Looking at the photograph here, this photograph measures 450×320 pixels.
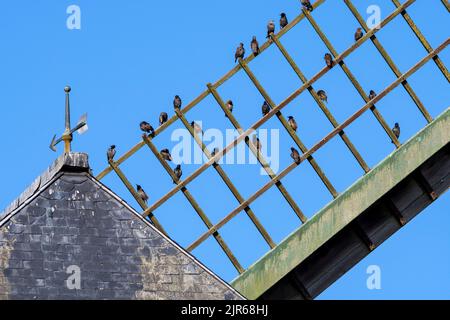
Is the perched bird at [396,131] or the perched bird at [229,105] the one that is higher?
the perched bird at [229,105]

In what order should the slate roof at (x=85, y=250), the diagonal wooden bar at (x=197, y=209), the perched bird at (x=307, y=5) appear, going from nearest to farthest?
1. the slate roof at (x=85, y=250)
2. the diagonal wooden bar at (x=197, y=209)
3. the perched bird at (x=307, y=5)

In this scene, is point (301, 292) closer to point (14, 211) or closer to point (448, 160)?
point (448, 160)

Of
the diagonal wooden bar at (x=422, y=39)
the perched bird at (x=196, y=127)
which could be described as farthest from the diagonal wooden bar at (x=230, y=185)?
the diagonal wooden bar at (x=422, y=39)

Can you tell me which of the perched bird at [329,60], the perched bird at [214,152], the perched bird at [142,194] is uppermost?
the perched bird at [329,60]

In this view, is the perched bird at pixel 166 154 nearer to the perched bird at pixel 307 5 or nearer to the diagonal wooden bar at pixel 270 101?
the diagonal wooden bar at pixel 270 101

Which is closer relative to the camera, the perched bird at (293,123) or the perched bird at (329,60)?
the perched bird at (293,123)

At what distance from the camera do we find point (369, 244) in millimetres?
34062

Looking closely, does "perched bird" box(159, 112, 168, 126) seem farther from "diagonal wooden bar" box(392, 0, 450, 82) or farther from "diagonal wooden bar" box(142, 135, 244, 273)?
"diagonal wooden bar" box(392, 0, 450, 82)

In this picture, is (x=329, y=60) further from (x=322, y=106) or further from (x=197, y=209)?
(x=197, y=209)

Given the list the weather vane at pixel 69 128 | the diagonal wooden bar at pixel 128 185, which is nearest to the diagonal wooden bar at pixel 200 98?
the diagonal wooden bar at pixel 128 185

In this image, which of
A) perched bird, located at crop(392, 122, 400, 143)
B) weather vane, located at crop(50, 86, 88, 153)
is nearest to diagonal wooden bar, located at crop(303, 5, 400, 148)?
perched bird, located at crop(392, 122, 400, 143)

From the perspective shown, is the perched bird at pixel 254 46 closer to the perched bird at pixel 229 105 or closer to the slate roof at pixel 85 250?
the perched bird at pixel 229 105

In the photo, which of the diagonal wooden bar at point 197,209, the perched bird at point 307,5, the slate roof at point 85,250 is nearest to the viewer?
the slate roof at point 85,250
